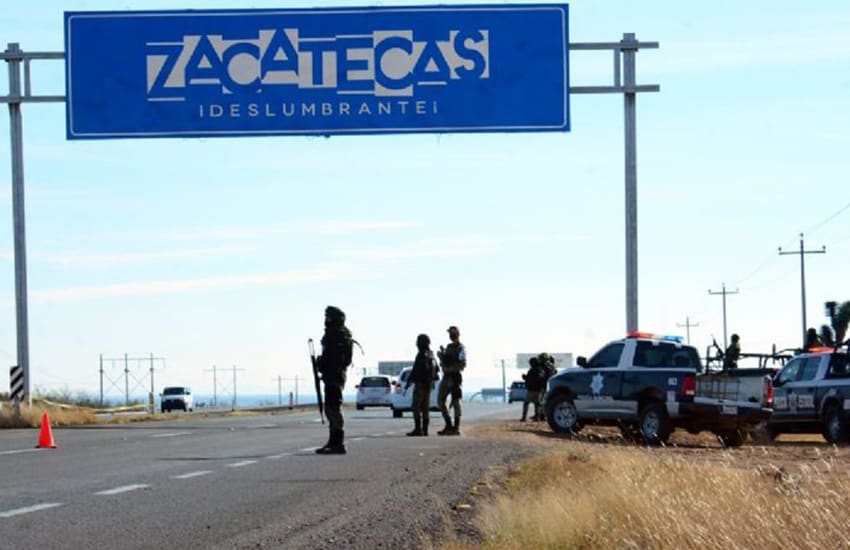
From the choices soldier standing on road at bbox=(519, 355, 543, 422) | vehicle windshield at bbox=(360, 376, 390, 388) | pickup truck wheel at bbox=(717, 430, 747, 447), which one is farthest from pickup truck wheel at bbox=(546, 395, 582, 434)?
vehicle windshield at bbox=(360, 376, 390, 388)

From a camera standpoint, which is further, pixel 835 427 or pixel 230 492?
pixel 835 427

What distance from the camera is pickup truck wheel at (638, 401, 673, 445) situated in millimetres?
25656

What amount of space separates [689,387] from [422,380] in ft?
14.7

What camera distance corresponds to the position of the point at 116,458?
1847 centimetres

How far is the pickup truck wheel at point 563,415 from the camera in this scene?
27594mm

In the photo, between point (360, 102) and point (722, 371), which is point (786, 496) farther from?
point (360, 102)

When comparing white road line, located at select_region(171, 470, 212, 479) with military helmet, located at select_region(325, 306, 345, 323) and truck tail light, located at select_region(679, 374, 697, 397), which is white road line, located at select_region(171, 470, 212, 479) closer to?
military helmet, located at select_region(325, 306, 345, 323)

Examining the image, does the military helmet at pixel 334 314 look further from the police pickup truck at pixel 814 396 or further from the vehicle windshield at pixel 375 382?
the vehicle windshield at pixel 375 382

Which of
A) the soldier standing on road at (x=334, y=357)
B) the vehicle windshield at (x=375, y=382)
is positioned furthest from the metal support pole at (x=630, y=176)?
the vehicle windshield at (x=375, y=382)

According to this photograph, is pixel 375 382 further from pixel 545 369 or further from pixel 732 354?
pixel 732 354

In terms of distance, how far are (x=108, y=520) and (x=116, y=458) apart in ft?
24.0

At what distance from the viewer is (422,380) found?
84.7 feet

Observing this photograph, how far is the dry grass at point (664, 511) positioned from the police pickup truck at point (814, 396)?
1405cm

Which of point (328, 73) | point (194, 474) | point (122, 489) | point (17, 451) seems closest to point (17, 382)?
point (328, 73)
